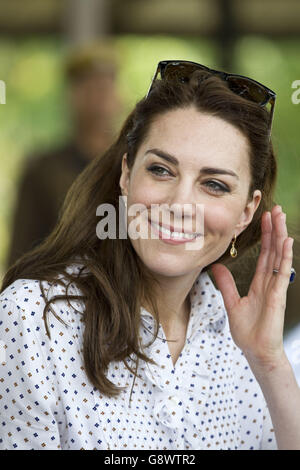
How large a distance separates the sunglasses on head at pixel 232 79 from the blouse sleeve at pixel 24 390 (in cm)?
67

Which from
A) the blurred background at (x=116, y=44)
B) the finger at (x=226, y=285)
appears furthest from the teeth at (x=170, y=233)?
the blurred background at (x=116, y=44)

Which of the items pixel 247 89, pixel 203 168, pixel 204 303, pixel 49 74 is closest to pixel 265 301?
pixel 204 303

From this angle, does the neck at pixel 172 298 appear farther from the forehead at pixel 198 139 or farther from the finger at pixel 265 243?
the forehead at pixel 198 139

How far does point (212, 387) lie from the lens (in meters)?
1.88

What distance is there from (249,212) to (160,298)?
0.30 metres

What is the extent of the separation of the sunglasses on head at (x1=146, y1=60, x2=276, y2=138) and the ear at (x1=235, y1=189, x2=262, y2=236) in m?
0.17

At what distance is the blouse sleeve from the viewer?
1.54 metres

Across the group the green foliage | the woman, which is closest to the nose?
the woman

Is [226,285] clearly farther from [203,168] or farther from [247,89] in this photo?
[247,89]

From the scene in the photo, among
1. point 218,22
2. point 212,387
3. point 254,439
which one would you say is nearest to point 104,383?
point 212,387

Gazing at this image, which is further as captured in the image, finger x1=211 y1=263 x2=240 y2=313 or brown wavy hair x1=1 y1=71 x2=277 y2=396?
finger x1=211 y1=263 x2=240 y2=313

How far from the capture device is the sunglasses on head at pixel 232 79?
69.4 inches

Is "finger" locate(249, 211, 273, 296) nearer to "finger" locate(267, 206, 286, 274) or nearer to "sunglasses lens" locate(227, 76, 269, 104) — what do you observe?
"finger" locate(267, 206, 286, 274)
